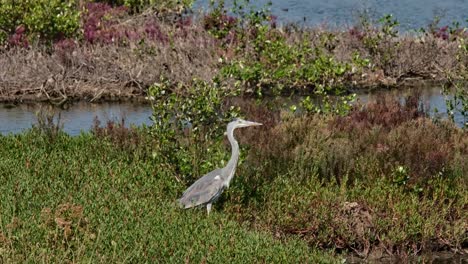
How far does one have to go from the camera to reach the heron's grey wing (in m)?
11.8

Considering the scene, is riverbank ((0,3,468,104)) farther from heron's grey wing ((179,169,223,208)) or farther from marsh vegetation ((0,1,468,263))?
heron's grey wing ((179,169,223,208))

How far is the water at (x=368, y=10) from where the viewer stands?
120ft

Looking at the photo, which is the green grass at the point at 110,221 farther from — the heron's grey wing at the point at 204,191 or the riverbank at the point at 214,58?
the riverbank at the point at 214,58

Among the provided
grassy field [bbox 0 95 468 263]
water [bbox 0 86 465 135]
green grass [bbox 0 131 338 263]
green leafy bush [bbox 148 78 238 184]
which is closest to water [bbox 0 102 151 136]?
water [bbox 0 86 465 135]

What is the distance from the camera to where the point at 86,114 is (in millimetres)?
21062

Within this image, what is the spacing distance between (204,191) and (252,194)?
153cm

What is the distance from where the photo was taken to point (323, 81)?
22.4 m

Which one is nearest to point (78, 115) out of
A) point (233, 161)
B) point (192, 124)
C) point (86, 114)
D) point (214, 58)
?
point (86, 114)

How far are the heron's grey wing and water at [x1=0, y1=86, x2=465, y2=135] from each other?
7.50m

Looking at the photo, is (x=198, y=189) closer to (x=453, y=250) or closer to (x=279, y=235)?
(x=279, y=235)

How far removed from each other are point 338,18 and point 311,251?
85.1ft

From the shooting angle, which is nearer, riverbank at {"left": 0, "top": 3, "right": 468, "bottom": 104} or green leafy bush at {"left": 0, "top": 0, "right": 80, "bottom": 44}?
riverbank at {"left": 0, "top": 3, "right": 468, "bottom": 104}

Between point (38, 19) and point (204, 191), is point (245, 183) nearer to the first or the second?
point (204, 191)

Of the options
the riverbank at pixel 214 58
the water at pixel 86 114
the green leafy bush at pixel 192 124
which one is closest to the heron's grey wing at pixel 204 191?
the green leafy bush at pixel 192 124
